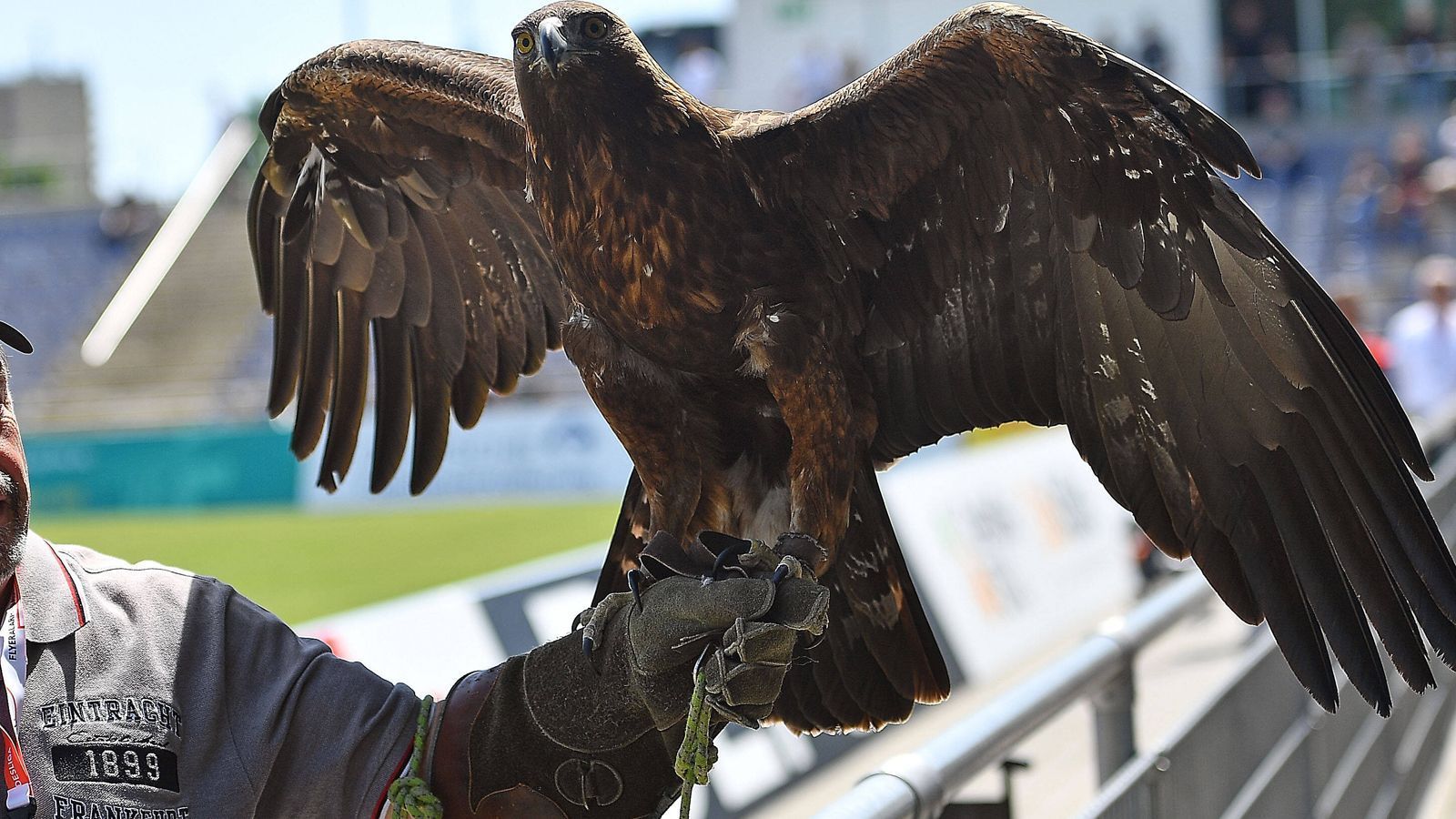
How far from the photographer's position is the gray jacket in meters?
1.52

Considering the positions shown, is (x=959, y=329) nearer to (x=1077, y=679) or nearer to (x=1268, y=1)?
(x=1077, y=679)

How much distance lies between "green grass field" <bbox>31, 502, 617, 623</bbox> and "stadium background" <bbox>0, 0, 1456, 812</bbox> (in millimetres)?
47

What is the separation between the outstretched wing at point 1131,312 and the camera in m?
1.58

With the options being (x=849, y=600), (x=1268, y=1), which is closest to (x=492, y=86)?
(x=849, y=600)

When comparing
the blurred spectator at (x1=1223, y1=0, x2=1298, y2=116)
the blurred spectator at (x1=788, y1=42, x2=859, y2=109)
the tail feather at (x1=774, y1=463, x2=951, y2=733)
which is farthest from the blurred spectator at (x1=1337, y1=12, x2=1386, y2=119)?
the tail feather at (x1=774, y1=463, x2=951, y2=733)

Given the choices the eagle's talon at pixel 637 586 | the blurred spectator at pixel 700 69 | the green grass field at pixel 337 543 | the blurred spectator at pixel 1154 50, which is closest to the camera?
the eagle's talon at pixel 637 586

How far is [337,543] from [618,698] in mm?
12655

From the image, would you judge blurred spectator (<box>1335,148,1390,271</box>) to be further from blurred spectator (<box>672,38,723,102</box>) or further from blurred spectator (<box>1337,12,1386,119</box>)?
blurred spectator (<box>672,38,723,102</box>)

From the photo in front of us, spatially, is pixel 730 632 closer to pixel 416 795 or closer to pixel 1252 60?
pixel 416 795

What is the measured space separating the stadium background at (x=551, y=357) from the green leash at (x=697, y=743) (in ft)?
11.4

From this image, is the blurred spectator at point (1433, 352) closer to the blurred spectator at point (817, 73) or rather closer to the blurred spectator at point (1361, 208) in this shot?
the blurred spectator at point (1361, 208)

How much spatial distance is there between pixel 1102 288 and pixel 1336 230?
15.7 meters

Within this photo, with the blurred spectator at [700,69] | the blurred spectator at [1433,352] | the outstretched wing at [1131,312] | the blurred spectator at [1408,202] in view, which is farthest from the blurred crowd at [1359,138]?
the outstretched wing at [1131,312]

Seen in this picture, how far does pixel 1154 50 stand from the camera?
1747cm
